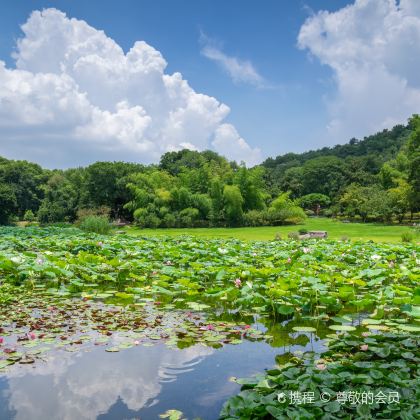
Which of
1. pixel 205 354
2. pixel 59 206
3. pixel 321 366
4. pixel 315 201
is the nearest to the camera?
pixel 321 366

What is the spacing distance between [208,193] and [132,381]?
88.2ft

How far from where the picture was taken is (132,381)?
318 centimetres

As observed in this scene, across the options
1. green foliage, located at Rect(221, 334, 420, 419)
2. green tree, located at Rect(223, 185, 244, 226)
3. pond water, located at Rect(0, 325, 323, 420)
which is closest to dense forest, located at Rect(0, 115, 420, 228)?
green tree, located at Rect(223, 185, 244, 226)

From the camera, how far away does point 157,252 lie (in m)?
9.30

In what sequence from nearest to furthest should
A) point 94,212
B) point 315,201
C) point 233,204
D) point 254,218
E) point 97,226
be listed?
point 97,226 < point 233,204 < point 254,218 < point 94,212 < point 315,201

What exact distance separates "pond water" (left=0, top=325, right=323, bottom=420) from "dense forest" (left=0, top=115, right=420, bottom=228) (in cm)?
2387

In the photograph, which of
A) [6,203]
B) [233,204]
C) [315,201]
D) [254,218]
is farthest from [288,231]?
[315,201]

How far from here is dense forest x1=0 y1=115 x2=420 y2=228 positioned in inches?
1114

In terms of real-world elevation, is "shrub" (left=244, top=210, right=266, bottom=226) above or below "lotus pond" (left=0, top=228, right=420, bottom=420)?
above

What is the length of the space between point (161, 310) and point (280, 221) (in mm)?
24120

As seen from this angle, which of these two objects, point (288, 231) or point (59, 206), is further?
point (59, 206)

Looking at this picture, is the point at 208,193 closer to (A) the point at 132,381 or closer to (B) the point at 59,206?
(B) the point at 59,206

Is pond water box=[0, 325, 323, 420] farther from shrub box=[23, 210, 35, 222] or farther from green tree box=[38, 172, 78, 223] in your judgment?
shrub box=[23, 210, 35, 222]

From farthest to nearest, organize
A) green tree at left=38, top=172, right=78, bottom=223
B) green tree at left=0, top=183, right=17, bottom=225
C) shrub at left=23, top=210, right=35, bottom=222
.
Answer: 1. shrub at left=23, top=210, right=35, bottom=222
2. green tree at left=38, top=172, right=78, bottom=223
3. green tree at left=0, top=183, right=17, bottom=225
